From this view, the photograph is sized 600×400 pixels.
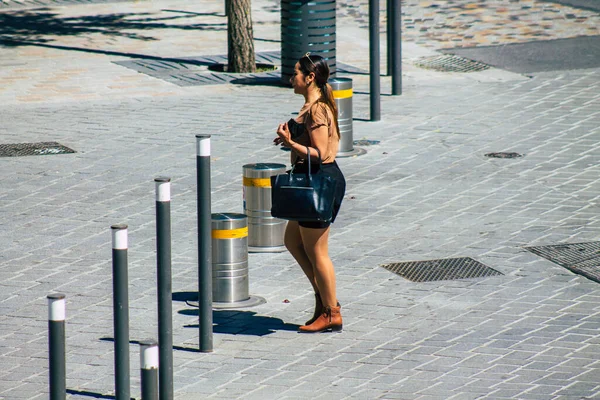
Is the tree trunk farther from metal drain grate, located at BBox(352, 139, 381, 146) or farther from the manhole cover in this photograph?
the manhole cover

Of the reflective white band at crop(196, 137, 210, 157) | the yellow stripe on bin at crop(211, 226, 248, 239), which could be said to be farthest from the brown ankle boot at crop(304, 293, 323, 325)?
the reflective white band at crop(196, 137, 210, 157)

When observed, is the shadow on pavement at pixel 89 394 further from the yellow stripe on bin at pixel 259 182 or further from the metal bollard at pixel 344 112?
the metal bollard at pixel 344 112

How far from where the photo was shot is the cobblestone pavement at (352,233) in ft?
23.3

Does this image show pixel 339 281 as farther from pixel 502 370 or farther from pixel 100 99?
pixel 100 99

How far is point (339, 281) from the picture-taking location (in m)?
8.84

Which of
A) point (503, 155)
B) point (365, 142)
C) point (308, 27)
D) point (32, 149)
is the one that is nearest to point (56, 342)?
point (503, 155)

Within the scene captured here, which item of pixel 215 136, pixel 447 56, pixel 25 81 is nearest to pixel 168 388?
pixel 215 136

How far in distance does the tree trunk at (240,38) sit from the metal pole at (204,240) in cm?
1044

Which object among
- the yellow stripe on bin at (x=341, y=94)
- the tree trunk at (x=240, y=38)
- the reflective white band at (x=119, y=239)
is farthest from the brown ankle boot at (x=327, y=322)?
the tree trunk at (x=240, y=38)

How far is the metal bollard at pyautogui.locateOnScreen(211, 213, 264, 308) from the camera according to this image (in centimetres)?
817

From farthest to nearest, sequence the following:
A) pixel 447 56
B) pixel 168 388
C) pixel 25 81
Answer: pixel 447 56 < pixel 25 81 < pixel 168 388

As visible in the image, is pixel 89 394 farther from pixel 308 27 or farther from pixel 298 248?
pixel 308 27

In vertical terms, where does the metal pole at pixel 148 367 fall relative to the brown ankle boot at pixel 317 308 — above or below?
above

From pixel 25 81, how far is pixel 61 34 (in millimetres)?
4621
